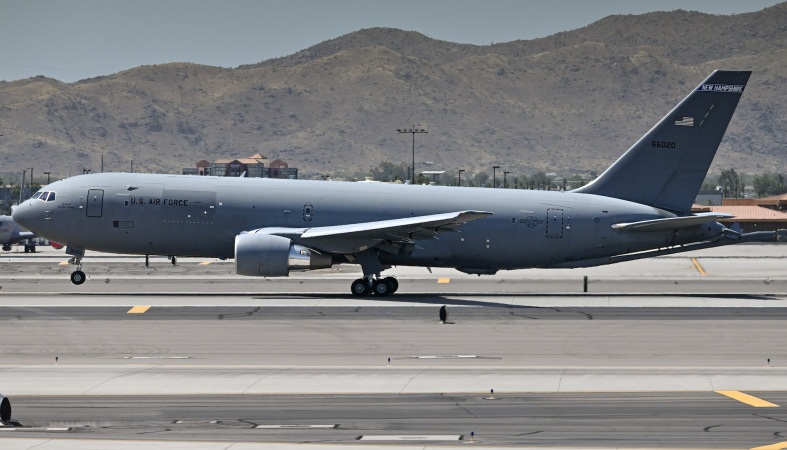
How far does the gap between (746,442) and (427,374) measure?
28.0 feet

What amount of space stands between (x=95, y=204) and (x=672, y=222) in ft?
76.5

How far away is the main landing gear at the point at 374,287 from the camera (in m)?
41.2

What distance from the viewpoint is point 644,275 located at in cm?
5428

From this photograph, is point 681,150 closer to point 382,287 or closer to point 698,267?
point 382,287

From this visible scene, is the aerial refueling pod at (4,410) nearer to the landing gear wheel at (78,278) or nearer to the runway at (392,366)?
the runway at (392,366)

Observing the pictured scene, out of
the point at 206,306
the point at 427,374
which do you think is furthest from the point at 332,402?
the point at 206,306

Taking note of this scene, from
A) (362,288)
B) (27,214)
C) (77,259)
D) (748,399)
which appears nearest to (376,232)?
(362,288)

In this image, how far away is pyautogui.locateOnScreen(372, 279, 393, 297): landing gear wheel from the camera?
41188mm

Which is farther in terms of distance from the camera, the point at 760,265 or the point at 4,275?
the point at 760,265

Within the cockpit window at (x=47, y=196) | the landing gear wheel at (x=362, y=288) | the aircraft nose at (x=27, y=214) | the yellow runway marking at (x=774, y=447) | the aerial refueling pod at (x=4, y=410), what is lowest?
the landing gear wheel at (x=362, y=288)

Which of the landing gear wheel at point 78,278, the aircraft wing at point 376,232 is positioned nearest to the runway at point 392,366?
the landing gear wheel at point 78,278

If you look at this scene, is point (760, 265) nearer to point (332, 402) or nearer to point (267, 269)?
point (267, 269)

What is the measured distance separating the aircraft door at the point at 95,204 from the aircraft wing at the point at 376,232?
647cm

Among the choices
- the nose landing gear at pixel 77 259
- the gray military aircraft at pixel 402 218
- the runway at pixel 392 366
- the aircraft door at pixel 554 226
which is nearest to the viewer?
the runway at pixel 392 366
